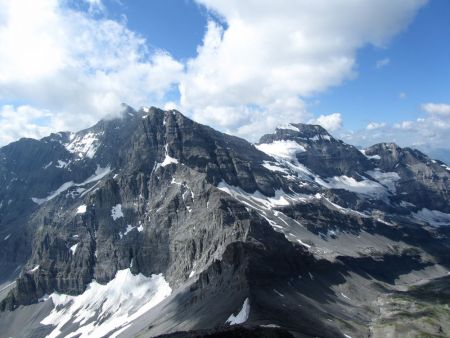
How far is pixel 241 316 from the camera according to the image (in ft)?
533

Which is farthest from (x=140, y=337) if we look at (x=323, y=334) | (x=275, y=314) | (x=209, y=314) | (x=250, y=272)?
(x=323, y=334)

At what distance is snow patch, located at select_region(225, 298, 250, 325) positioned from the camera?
15946cm

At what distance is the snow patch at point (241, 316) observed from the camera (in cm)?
15946

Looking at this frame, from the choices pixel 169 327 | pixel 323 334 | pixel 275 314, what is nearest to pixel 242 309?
pixel 275 314

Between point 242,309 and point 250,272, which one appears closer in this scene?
point 242,309

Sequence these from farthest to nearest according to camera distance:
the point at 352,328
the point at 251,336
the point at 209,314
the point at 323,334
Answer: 1. the point at 352,328
2. the point at 209,314
3. the point at 323,334
4. the point at 251,336

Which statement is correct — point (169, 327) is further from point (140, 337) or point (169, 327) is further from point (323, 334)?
point (323, 334)

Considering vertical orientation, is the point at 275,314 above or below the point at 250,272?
below

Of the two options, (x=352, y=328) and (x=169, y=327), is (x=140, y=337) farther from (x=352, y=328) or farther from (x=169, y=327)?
(x=352, y=328)

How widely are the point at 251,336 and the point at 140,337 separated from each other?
11572 centimetres

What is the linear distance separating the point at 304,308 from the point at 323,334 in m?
31.4

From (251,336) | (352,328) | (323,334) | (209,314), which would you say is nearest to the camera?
(251,336)

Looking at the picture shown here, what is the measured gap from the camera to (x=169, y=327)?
637ft

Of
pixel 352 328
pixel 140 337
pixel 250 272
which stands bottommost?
pixel 352 328
